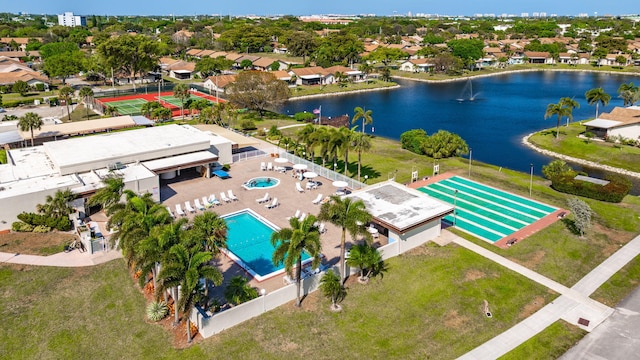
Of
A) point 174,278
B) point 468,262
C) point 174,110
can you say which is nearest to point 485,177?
point 468,262

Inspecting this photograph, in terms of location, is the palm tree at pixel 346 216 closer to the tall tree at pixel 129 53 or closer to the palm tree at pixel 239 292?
the palm tree at pixel 239 292

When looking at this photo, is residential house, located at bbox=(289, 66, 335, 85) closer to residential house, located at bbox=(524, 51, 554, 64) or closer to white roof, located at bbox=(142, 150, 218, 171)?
white roof, located at bbox=(142, 150, 218, 171)

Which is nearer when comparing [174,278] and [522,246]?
[174,278]

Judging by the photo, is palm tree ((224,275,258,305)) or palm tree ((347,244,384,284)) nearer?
palm tree ((224,275,258,305))

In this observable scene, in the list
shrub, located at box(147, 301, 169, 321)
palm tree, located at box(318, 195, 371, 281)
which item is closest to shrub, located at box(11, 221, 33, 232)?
shrub, located at box(147, 301, 169, 321)

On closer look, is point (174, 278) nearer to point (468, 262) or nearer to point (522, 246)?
point (468, 262)

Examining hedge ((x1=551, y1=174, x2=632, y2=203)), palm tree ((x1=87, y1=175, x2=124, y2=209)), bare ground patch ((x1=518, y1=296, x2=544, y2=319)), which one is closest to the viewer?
bare ground patch ((x1=518, y1=296, x2=544, y2=319))
